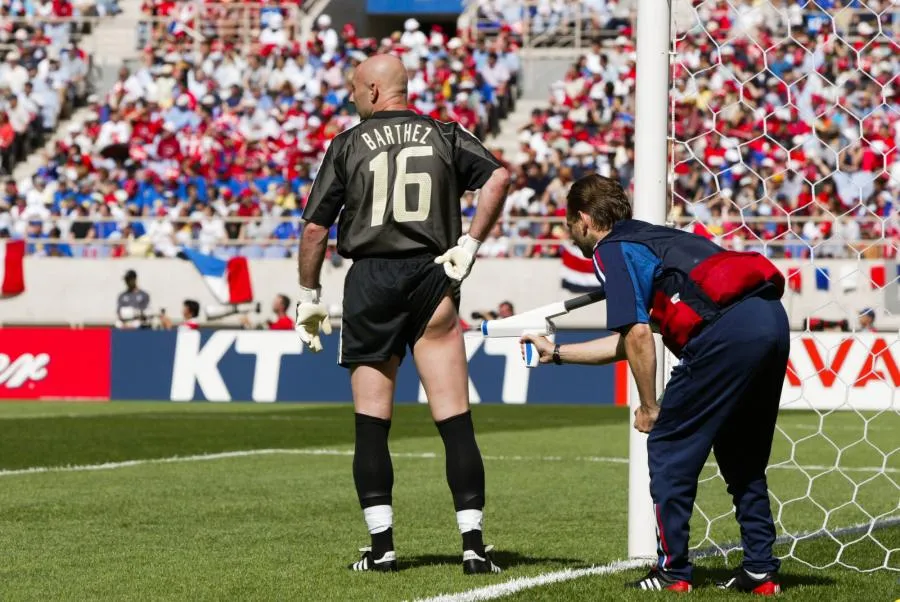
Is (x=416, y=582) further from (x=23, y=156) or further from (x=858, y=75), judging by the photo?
(x=23, y=156)

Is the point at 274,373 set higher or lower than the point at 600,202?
lower

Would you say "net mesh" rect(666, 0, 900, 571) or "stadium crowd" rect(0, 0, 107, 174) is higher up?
"stadium crowd" rect(0, 0, 107, 174)

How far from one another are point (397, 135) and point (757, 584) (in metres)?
2.16

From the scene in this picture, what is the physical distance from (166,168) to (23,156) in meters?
3.75

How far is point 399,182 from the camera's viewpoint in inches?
239

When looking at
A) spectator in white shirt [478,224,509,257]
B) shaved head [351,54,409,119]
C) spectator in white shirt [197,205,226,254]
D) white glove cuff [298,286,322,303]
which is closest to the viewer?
shaved head [351,54,409,119]

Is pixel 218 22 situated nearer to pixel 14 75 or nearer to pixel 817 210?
pixel 14 75

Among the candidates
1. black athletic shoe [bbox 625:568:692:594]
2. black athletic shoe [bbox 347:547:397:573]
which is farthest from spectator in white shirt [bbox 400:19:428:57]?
black athletic shoe [bbox 625:568:692:594]

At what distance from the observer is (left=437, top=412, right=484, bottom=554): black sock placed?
6.07 metres

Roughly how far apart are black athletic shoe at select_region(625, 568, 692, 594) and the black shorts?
4.32 feet

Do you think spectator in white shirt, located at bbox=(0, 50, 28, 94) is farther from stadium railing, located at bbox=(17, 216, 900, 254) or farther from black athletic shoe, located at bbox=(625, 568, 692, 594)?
black athletic shoe, located at bbox=(625, 568, 692, 594)

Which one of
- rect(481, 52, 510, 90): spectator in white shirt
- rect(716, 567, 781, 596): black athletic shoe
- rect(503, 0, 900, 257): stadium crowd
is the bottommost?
rect(716, 567, 781, 596): black athletic shoe

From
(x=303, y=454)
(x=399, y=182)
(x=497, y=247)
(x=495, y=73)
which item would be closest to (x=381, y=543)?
(x=399, y=182)

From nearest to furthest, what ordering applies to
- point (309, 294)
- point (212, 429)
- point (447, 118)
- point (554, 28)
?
1. point (309, 294)
2. point (212, 429)
3. point (447, 118)
4. point (554, 28)
